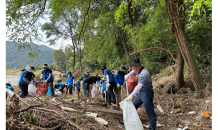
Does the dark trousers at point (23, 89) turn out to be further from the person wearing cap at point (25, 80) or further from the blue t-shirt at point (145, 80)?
the blue t-shirt at point (145, 80)

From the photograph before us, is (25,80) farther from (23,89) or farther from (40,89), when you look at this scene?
(40,89)

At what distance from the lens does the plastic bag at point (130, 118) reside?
2834 millimetres

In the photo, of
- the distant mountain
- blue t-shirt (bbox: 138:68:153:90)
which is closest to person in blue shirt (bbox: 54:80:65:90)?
the distant mountain

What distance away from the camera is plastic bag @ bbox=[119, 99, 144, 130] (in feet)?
9.30

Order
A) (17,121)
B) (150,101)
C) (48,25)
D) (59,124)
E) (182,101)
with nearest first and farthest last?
1. (17,121)
2. (59,124)
3. (150,101)
4. (182,101)
5. (48,25)

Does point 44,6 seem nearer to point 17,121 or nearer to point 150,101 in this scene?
point 17,121

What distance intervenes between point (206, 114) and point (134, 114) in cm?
224

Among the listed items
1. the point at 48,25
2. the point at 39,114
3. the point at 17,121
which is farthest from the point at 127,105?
the point at 48,25

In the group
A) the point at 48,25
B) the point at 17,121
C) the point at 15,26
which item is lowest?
the point at 17,121

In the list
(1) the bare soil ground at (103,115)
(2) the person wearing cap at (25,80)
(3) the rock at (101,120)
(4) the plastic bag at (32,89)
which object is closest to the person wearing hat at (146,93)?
(1) the bare soil ground at (103,115)

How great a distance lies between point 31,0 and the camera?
4672 millimetres

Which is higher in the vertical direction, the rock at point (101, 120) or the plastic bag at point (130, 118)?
the plastic bag at point (130, 118)

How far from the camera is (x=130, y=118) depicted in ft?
9.48

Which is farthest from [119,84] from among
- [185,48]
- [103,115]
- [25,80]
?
[25,80]
